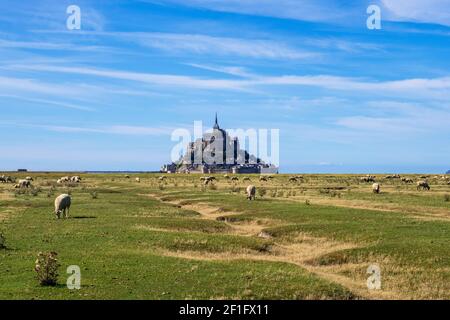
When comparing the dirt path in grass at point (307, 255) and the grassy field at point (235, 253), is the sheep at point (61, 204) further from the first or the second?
the dirt path in grass at point (307, 255)

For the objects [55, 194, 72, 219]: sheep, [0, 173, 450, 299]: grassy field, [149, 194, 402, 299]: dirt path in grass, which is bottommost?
[149, 194, 402, 299]: dirt path in grass

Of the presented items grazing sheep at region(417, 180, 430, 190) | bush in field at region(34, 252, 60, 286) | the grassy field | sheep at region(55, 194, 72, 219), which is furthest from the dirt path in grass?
grazing sheep at region(417, 180, 430, 190)

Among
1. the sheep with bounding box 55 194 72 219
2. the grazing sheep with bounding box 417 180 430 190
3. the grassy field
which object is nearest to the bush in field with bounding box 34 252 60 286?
the grassy field

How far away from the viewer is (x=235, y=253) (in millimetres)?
31625

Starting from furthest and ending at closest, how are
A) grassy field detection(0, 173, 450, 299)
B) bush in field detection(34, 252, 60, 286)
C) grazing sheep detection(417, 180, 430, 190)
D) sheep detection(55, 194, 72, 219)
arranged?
grazing sheep detection(417, 180, 430, 190) → sheep detection(55, 194, 72, 219) → grassy field detection(0, 173, 450, 299) → bush in field detection(34, 252, 60, 286)

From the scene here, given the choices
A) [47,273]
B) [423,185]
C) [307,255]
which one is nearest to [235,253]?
[307,255]

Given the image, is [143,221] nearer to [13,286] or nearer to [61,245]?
[61,245]

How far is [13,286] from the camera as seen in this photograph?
69.8 feet

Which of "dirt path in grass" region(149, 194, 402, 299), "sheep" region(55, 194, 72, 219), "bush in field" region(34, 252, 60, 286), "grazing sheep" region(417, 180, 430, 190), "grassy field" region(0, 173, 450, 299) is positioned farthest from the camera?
"grazing sheep" region(417, 180, 430, 190)

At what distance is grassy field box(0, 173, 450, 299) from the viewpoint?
21719 millimetres

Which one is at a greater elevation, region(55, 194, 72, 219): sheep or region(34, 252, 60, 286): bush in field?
region(55, 194, 72, 219): sheep

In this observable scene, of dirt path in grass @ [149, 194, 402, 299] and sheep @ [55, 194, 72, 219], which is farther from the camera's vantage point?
sheep @ [55, 194, 72, 219]

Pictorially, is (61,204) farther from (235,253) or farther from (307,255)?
(307,255)

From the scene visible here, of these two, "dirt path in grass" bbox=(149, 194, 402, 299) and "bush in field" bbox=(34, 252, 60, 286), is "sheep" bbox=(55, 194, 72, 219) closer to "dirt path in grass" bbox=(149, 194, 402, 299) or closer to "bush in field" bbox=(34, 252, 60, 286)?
"dirt path in grass" bbox=(149, 194, 402, 299)
